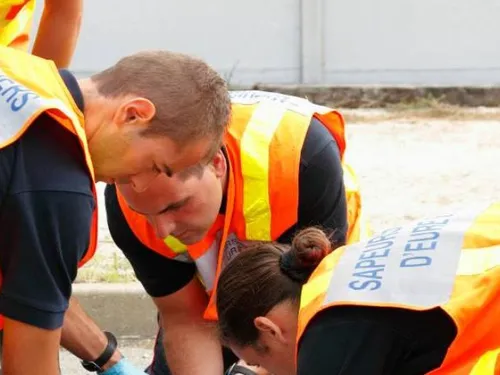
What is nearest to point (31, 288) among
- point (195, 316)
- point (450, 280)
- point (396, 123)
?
point (450, 280)

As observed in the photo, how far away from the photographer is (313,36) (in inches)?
344

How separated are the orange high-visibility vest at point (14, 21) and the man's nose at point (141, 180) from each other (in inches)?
34.4

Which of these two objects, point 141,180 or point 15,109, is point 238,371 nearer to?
point 141,180

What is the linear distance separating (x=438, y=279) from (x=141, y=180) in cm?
61

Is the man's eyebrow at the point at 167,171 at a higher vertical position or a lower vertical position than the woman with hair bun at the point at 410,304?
higher

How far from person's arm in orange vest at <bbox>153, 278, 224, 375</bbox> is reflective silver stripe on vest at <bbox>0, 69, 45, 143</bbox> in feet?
4.00

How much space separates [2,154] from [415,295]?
81 centimetres

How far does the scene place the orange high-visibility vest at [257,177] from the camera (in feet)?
8.66

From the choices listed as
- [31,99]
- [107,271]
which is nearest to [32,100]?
[31,99]

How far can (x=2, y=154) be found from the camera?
1.87m

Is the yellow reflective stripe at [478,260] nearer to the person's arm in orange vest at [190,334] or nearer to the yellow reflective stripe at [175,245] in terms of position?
the yellow reflective stripe at [175,245]

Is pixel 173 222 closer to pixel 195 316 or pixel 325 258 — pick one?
pixel 325 258

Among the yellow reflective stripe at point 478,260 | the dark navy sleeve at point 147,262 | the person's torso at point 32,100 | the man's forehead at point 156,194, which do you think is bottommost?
the dark navy sleeve at point 147,262

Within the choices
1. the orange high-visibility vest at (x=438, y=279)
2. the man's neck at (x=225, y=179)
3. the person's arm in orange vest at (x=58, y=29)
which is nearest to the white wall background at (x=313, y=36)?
the person's arm in orange vest at (x=58, y=29)
